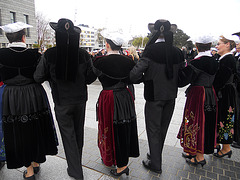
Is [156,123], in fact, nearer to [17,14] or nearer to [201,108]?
[201,108]

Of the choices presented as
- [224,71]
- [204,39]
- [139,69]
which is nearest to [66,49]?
[139,69]

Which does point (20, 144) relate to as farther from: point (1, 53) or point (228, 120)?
point (228, 120)

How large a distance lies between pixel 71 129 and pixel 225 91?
2.53 metres

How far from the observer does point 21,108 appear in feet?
8.18

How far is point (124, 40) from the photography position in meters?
2.51

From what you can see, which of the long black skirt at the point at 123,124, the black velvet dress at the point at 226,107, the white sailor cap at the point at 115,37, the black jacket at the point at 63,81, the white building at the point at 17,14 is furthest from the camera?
the white building at the point at 17,14

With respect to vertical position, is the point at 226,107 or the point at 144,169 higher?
the point at 226,107

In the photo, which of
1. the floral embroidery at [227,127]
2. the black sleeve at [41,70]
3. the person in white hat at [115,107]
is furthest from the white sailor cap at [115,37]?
the floral embroidery at [227,127]

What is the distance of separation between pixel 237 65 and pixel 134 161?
2.38 m

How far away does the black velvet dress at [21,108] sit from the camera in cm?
245

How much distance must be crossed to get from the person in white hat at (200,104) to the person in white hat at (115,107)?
87cm

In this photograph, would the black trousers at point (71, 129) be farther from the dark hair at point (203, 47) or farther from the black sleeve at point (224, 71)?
the black sleeve at point (224, 71)

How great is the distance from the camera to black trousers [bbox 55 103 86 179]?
2.51 meters

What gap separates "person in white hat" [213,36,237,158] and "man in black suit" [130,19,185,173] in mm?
793
